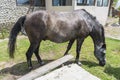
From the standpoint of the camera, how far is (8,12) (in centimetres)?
1416

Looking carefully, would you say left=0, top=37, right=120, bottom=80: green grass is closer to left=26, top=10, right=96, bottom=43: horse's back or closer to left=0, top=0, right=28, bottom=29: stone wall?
left=26, top=10, right=96, bottom=43: horse's back

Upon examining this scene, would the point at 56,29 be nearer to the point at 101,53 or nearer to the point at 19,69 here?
the point at 19,69

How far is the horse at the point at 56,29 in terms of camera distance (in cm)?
615

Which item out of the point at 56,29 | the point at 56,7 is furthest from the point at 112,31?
the point at 56,29

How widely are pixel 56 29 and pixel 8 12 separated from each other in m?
8.50

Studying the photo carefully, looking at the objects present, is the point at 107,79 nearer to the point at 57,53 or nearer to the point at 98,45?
the point at 98,45

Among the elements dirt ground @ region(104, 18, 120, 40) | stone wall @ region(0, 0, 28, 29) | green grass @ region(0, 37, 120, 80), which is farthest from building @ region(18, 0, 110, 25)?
green grass @ region(0, 37, 120, 80)

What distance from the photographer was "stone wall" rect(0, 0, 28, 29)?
13812 mm

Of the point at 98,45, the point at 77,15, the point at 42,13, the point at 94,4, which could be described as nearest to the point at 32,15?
the point at 42,13

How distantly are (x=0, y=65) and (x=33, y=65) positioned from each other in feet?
3.54

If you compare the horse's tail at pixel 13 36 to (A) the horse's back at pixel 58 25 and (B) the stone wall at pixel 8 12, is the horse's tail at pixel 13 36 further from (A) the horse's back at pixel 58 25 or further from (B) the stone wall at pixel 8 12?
(B) the stone wall at pixel 8 12

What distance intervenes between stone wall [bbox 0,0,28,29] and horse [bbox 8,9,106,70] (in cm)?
762

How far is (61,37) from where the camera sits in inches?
262

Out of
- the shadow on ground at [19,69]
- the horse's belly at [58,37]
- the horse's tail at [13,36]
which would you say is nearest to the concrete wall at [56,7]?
the shadow on ground at [19,69]
